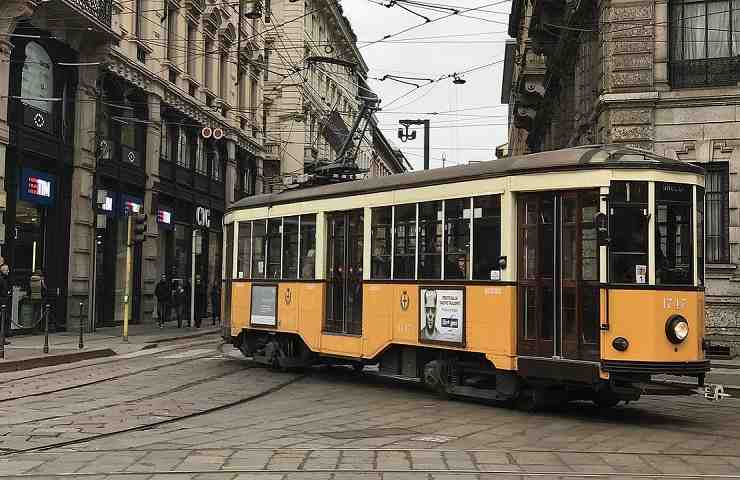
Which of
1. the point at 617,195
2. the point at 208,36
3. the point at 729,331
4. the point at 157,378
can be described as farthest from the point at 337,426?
the point at 208,36

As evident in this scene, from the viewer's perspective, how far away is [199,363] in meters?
15.7

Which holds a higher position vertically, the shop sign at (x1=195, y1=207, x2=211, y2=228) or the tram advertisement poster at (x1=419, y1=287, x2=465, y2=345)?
the shop sign at (x1=195, y1=207, x2=211, y2=228)

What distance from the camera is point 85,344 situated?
19.0m

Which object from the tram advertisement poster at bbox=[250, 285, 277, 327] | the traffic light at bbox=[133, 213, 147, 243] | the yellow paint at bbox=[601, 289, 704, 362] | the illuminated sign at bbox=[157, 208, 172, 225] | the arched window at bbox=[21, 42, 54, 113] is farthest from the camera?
the illuminated sign at bbox=[157, 208, 172, 225]

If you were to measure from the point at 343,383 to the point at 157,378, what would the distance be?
285 cm

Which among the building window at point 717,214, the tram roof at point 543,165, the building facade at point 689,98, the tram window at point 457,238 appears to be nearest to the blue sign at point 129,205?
the building facade at point 689,98

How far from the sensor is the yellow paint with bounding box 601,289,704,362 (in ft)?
30.3

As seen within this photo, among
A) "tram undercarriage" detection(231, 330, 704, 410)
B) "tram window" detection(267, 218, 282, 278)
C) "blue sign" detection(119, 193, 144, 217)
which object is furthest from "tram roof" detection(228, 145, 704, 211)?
"blue sign" detection(119, 193, 144, 217)

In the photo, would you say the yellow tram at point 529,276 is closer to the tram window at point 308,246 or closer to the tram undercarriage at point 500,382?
the tram undercarriage at point 500,382

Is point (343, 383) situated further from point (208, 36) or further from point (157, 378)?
point (208, 36)

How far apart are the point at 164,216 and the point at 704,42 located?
1749cm

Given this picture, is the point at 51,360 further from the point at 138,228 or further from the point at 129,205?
the point at 129,205

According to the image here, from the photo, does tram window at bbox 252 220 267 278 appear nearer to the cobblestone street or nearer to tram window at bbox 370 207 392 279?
the cobblestone street

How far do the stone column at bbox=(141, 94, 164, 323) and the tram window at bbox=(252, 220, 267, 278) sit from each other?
13.0 metres
